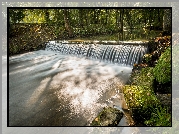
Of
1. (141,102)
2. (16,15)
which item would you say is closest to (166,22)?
(141,102)

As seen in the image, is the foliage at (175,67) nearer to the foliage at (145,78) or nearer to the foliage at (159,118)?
the foliage at (145,78)

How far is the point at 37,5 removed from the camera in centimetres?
472

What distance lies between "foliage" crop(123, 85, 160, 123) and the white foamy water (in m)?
0.39

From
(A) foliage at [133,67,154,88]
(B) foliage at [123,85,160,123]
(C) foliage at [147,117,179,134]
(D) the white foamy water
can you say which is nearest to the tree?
(A) foliage at [133,67,154,88]

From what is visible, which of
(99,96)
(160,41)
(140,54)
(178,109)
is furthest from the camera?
(140,54)

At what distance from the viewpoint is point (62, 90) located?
5.08 meters

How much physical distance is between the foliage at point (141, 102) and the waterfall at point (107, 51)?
4.50 ft

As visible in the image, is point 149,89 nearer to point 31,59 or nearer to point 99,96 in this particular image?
point 99,96

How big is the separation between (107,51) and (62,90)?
2.07 metres

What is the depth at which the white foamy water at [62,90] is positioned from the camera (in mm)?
4402

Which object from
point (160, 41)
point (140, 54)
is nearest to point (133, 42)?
point (140, 54)

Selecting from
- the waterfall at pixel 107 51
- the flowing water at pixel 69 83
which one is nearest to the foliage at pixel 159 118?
the flowing water at pixel 69 83

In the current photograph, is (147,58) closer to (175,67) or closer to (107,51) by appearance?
(175,67)

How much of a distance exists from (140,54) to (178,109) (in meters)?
1.72
